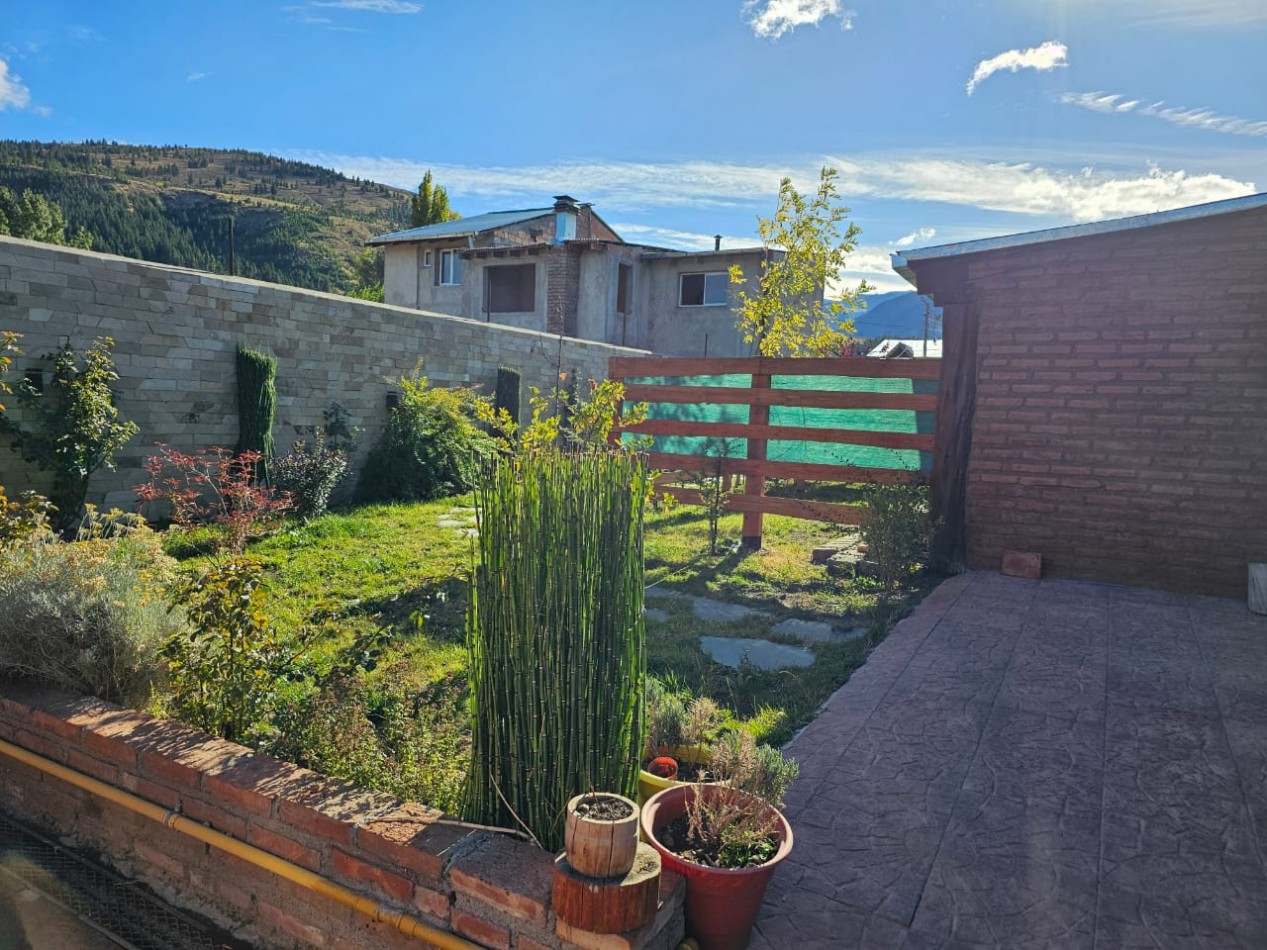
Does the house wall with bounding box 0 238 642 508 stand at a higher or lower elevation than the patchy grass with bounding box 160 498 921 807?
higher

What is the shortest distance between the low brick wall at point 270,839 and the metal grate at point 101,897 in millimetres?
54

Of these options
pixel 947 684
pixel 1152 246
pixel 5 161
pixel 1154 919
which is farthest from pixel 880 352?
pixel 5 161

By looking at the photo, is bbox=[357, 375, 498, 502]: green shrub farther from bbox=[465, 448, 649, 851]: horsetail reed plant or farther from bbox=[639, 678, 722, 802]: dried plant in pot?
bbox=[465, 448, 649, 851]: horsetail reed plant

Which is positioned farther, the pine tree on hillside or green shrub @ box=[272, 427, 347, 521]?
the pine tree on hillside

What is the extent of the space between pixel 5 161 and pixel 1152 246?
176ft

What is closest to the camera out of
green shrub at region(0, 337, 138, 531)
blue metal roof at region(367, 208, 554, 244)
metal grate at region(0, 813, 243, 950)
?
metal grate at region(0, 813, 243, 950)

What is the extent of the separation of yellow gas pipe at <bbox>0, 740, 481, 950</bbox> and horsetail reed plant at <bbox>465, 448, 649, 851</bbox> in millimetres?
317

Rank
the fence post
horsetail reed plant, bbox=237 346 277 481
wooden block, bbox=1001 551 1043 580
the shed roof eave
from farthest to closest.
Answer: horsetail reed plant, bbox=237 346 277 481
the fence post
wooden block, bbox=1001 551 1043 580
the shed roof eave

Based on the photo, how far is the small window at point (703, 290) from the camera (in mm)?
20156

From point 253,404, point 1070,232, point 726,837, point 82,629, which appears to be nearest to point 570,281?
point 253,404

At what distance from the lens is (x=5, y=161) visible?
40.8 metres

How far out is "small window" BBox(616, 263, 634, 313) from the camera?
804 inches

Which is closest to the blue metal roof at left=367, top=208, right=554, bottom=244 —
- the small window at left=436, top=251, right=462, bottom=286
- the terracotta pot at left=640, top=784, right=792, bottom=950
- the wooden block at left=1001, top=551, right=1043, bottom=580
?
the small window at left=436, top=251, right=462, bottom=286

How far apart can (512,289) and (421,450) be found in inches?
517
